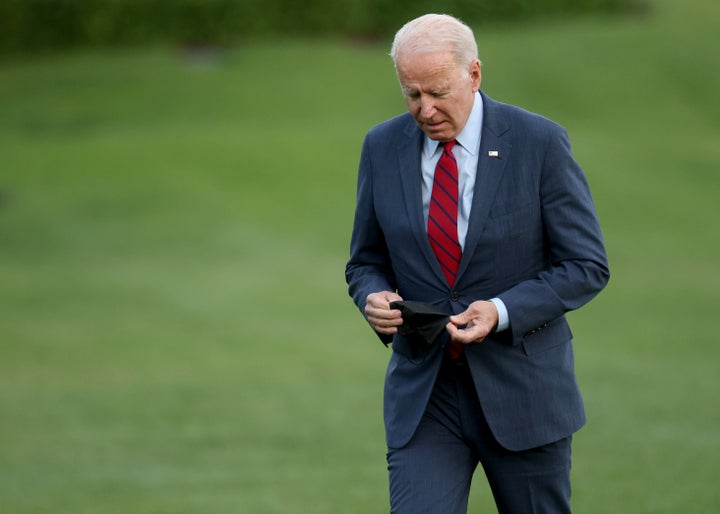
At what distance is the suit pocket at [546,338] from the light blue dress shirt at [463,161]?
20cm

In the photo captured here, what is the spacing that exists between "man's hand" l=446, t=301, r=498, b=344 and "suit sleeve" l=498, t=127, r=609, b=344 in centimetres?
8

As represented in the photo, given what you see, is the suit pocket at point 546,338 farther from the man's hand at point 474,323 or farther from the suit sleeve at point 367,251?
the suit sleeve at point 367,251

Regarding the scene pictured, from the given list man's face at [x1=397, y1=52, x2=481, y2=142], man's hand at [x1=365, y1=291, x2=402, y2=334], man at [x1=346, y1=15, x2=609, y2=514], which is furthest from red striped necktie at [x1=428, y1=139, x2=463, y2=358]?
man's hand at [x1=365, y1=291, x2=402, y2=334]

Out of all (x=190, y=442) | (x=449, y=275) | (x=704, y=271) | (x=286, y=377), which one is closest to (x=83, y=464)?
(x=190, y=442)

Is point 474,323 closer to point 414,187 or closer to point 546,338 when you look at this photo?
point 546,338

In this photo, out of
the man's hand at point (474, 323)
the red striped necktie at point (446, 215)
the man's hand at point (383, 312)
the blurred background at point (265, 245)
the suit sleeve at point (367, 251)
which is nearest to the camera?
the man's hand at point (474, 323)

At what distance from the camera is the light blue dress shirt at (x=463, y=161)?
189 inches

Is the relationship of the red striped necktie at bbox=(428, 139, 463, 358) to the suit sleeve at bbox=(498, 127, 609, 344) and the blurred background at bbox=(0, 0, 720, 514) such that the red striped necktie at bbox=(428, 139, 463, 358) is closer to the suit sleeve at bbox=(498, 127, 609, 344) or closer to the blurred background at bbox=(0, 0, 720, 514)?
the suit sleeve at bbox=(498, 127, 609, 344)

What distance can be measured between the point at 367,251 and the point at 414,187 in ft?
1.45

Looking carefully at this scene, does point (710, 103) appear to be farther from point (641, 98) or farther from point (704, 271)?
point (704, 271)

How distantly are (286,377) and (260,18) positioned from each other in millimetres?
19973

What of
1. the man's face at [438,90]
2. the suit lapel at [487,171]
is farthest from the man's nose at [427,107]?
the suit lapel at [487,171]

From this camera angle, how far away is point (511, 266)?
4801 millimetres

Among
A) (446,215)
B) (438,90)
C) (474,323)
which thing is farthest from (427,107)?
(474,323)
